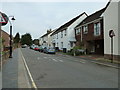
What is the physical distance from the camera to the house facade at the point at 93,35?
79.0 ft

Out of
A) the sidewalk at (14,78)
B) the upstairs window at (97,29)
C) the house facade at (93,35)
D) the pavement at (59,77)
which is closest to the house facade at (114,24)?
the house facade at (93,35)

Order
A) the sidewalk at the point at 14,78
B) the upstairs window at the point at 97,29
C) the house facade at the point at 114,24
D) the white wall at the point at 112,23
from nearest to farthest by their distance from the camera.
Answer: the sidewalk at the point at 14,78 → the house facade at the point at 114,24 → the white wall at the point at 112,23 → the upstairs window at the point at 97,29

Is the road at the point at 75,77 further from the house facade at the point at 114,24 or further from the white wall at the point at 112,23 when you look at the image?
the white wall at the point at 112,23

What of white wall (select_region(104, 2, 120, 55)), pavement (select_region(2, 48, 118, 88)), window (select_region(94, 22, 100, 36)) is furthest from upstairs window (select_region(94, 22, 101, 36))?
pavement (select_region(2, 48, 118, 88))

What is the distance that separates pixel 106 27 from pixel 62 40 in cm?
2188

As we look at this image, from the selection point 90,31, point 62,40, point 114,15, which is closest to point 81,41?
point 90,31

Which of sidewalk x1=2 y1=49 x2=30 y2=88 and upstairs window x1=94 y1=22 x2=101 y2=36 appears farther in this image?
upstairs window x1=94 y1=22 x2=101 y2=36

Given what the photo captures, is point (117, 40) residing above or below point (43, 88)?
above

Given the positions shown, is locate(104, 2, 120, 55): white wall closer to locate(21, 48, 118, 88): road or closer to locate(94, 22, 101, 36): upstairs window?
locate(94, 22, 101, 36): upstairs window

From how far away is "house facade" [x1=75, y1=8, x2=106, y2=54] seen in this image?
24069 mm

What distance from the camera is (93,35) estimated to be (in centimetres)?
2577

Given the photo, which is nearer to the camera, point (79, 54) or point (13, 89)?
point (13, 89)

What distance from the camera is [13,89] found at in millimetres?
5938

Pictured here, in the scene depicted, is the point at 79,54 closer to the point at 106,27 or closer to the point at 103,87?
the point at 106,27
